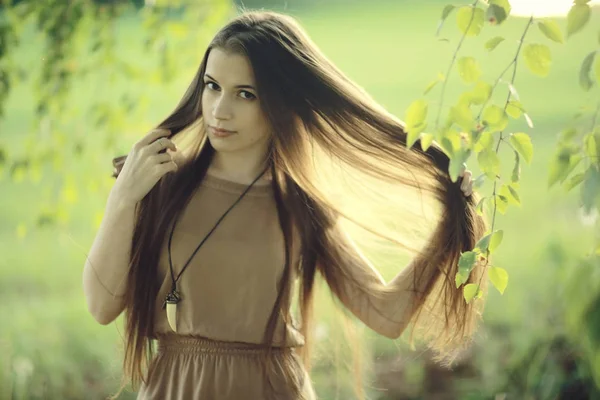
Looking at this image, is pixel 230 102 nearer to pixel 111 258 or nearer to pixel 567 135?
pixel 111 258

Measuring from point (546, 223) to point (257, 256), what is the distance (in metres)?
1.80

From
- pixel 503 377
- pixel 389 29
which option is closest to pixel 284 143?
pixel 503 377

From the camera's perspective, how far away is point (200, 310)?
1.58m

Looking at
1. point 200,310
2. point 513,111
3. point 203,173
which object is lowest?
point 200,310

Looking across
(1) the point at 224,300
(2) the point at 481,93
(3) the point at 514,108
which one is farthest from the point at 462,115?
(1) the point at 224,300

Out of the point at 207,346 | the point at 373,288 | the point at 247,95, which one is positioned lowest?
the point at 207,346

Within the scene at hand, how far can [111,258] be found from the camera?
1.56 m

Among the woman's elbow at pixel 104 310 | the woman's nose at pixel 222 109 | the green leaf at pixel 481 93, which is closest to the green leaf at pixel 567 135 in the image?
the green leaf at pixel 481 93

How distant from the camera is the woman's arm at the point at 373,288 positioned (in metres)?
1.65

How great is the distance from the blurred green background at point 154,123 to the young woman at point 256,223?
109 cm

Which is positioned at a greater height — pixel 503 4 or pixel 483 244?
pixel 503 4

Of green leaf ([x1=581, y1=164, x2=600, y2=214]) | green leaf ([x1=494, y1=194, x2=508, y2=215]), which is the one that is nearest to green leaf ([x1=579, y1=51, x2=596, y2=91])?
green leaf ([x1=581, y1=164, x2=600, y2=214])

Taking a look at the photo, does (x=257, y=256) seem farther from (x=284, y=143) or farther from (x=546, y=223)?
(x=546, y=223)

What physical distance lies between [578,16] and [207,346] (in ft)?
2.79
